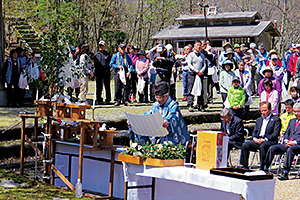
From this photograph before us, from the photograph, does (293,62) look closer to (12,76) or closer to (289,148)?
(289,148)

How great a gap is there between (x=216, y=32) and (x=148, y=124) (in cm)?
2937

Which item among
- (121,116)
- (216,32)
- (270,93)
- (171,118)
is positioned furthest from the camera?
(216,32)

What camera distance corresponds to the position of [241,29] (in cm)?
3522

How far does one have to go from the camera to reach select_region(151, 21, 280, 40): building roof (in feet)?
111

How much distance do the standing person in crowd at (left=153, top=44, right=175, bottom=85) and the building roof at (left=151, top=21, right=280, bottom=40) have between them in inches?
831

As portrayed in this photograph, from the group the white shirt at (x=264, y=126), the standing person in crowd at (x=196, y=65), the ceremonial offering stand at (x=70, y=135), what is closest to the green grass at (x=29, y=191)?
the ceremonial offering stand at (x=70, y=135)

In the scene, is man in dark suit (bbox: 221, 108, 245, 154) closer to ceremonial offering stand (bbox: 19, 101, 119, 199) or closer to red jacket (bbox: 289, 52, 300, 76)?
ceremonial offering stand (bbox: 19, 101, 119, 199)

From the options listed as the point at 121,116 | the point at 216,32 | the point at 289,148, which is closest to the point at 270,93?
the point at 289,148

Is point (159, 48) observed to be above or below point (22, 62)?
above

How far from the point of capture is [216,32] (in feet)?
115

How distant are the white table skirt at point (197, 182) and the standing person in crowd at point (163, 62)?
277 inches

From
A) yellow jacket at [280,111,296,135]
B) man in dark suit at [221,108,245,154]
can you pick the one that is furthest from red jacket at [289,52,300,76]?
man in dark suit at [221,108,245,154]

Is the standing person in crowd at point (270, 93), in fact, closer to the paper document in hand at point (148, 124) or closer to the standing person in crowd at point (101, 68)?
the standing person in crowd at point (101, 68)

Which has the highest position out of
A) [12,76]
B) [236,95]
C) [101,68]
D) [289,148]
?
[101,68]
